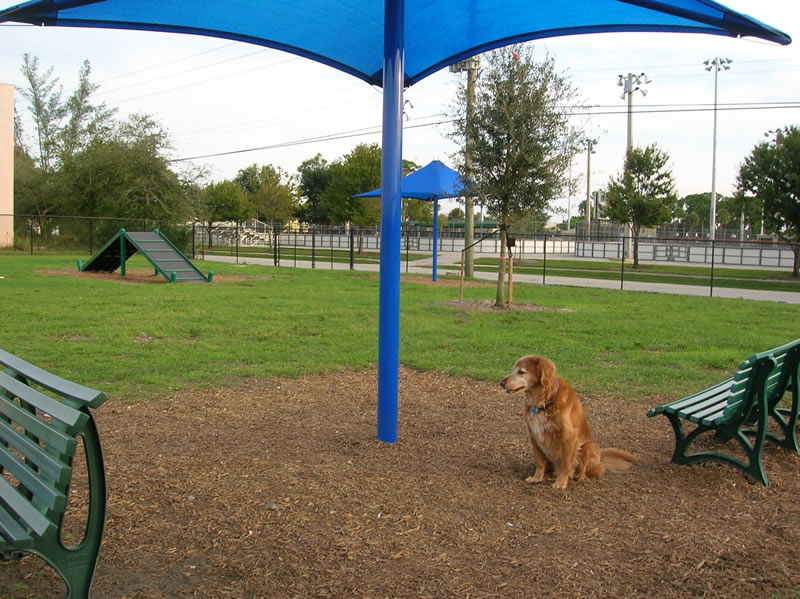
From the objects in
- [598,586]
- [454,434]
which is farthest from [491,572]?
[454,434]

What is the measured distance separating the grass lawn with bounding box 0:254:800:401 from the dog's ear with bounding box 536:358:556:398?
2971 mm

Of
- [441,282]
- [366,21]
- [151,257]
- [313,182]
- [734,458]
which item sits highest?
[313,182]

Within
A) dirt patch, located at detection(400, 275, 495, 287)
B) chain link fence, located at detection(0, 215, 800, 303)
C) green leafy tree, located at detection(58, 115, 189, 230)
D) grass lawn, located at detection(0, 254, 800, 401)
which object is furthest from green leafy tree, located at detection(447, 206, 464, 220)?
grass lawn, located at detection(0, 254, 800, 401)

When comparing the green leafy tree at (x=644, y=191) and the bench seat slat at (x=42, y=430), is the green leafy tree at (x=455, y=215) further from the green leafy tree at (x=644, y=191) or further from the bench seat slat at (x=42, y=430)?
the bench seat slat at (x=42, y=430)

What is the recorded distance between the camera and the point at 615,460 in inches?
186

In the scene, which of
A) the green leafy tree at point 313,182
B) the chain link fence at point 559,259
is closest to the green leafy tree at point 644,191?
the chain link fence at point 559,259

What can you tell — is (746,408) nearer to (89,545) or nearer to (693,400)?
→ (693,400)

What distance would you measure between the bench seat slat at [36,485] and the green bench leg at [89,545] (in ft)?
0.66

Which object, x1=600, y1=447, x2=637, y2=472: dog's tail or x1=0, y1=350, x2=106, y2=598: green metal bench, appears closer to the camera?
x1=0, y1=350, x2=106, y2=598: green metal bench

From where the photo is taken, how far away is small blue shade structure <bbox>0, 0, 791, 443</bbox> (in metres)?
4.57

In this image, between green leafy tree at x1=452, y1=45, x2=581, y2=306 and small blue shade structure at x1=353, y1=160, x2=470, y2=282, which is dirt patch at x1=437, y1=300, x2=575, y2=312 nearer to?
green leafy tree at x1=452, y1=45, x2=581, y2=306

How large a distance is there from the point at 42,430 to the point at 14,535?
431 millimetres

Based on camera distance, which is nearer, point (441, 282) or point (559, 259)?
point (441, 282)

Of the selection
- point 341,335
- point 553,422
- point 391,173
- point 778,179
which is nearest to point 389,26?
point 391,173
